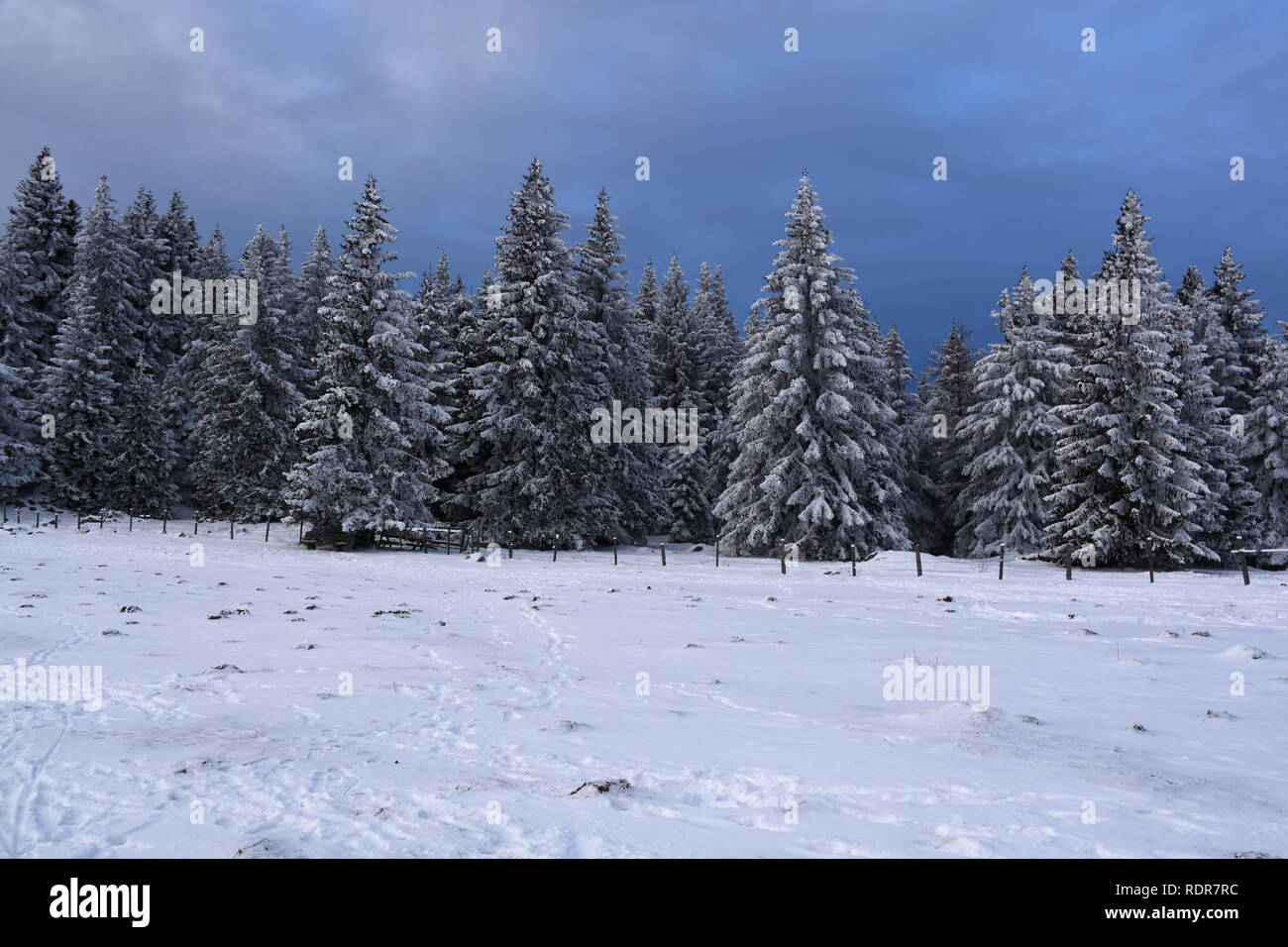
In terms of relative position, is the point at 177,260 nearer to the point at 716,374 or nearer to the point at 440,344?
the point at 440,344

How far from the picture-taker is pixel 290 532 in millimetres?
42625

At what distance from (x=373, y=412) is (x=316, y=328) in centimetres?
2674

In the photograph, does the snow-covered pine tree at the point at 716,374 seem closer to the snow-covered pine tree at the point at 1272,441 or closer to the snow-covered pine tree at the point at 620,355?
the snow-covered pine tree at the point at 620,355

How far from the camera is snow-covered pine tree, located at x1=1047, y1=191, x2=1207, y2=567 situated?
99.8ft

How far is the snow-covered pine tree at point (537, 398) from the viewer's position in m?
35.6

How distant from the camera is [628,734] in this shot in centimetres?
728

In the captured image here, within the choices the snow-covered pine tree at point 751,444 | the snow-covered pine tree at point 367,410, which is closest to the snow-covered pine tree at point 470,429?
the snow-covered pine tree at point 367,410

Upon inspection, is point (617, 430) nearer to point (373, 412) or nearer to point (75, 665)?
point (373, 412)
